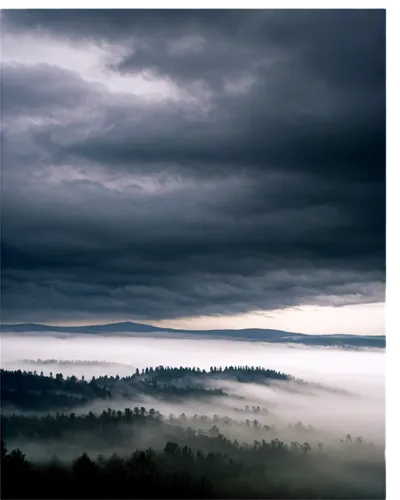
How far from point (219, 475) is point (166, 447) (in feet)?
1.45

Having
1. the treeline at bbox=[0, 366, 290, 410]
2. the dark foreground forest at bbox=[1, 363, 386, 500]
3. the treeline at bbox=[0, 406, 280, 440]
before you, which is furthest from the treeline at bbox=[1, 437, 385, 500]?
the treeline at bbox=[0, 366, 290, 410]

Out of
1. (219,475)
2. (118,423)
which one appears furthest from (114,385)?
(219,475)


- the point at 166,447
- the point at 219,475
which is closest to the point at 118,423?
the point at 166,447

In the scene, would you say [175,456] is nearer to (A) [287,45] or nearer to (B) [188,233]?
(B) [188,233]

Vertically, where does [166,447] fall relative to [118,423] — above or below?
below

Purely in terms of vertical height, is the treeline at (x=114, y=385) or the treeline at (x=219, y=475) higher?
the treeline at (x=114, y=385)

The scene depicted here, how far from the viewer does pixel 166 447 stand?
449 centimetres

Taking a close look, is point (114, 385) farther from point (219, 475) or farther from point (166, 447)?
point (219, 475)

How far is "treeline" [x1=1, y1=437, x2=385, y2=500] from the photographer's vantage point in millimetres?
4445

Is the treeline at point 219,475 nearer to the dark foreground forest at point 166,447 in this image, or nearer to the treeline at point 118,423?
the dark foreground forest at point 166,447

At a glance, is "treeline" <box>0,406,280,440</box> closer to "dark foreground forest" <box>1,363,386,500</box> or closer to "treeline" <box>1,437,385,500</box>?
"dark foreground forest" <box>1,363,386,500</box>

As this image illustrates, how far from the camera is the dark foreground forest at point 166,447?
14.6 feet

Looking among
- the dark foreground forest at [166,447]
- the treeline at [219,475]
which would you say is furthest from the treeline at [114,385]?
the treeline at [219,475]

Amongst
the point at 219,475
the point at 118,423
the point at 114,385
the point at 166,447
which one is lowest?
the point at 219,475
